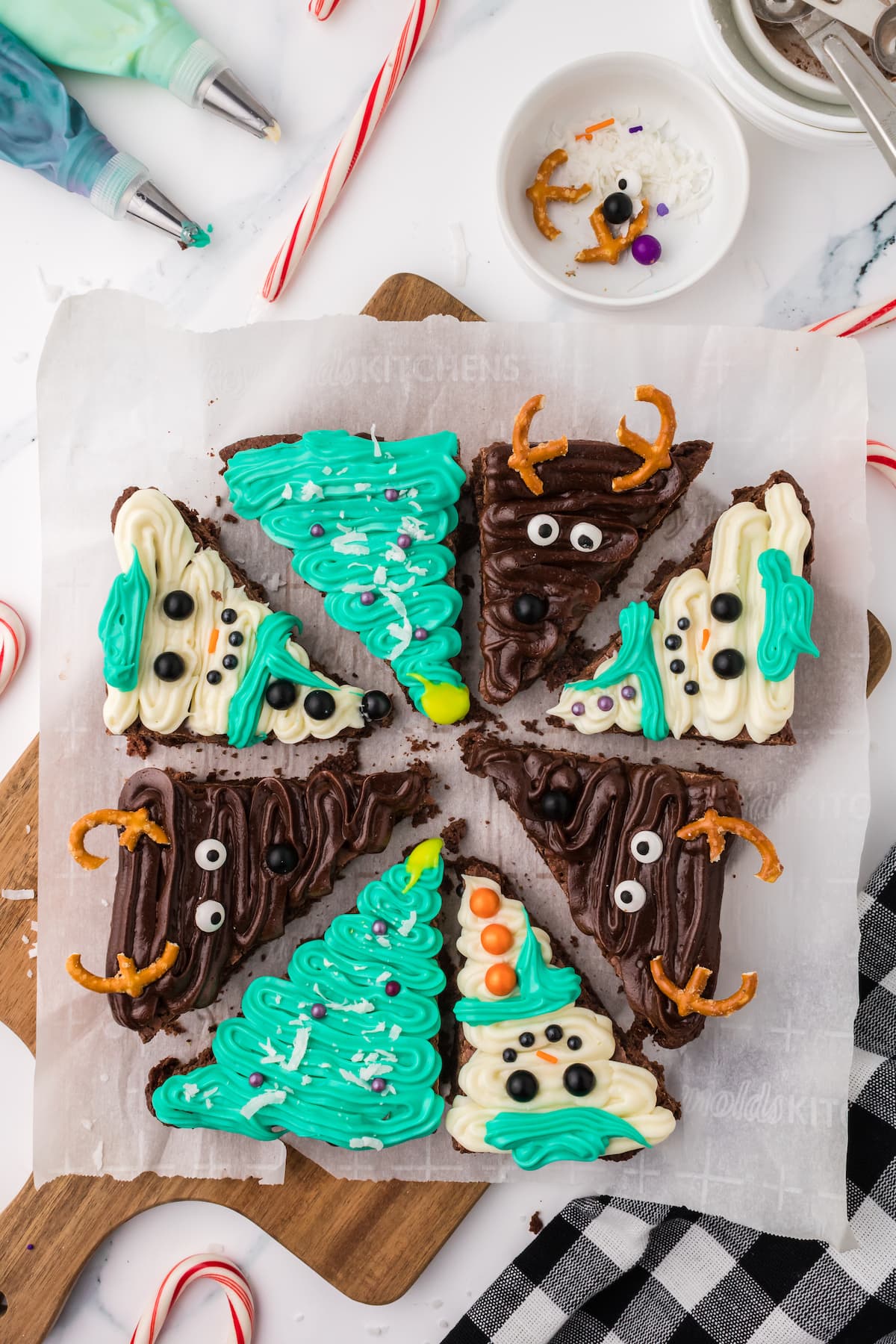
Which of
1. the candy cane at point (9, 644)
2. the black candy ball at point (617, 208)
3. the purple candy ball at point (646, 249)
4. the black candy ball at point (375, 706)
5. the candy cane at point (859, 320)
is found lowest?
the black candy ball at point (375, 706)

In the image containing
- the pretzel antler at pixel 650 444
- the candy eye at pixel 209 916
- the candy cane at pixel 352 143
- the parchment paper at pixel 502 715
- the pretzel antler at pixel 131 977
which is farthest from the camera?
the candy cane at pixel 352 143

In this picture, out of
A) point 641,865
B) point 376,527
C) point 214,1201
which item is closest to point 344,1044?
point 214,1201

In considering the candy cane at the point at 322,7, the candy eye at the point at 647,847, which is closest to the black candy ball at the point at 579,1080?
the candy eye at the point at 647,847

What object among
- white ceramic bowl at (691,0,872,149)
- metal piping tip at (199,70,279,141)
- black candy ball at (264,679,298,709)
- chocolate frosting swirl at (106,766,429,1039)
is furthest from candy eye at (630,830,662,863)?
metal piping tip at (199,70,279,141)

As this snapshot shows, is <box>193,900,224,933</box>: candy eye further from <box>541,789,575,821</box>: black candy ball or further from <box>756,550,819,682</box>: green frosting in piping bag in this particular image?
<box>756,550,819,682</box>: green frosting in piping bag

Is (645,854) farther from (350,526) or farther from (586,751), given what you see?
(350,526)

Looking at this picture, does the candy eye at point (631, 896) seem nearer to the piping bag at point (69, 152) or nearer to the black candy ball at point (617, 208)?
the black candy ball at point (617, 208)

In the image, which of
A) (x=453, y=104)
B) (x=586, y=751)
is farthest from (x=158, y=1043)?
(x=453, y=104)
